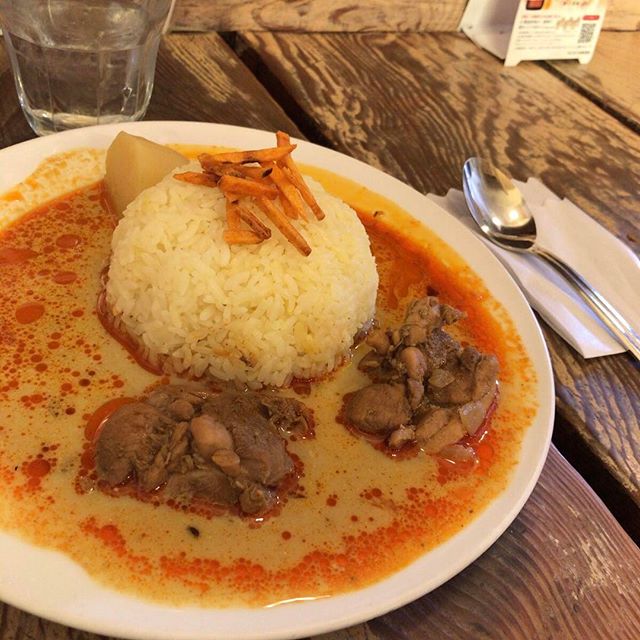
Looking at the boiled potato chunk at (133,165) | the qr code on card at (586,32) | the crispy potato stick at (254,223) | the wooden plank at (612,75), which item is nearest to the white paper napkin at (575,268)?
the crispy potato stick at (254,223)

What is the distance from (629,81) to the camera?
350cm

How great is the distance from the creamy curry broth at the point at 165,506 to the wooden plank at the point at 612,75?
1991 mm

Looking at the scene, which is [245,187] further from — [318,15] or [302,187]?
[318,15]

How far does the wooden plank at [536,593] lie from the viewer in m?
1.16

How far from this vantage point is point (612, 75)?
351 cm

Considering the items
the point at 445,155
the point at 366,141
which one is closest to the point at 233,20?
the point at 366,141

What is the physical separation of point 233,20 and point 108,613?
2684 millimetres

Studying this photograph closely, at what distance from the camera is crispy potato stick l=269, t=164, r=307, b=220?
5.17 feet

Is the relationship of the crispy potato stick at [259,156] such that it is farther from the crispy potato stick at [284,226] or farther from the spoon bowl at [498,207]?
the spoon bowl at [498,207]

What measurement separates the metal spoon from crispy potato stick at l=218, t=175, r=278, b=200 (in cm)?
85

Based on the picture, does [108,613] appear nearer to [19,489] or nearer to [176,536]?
[176,536]

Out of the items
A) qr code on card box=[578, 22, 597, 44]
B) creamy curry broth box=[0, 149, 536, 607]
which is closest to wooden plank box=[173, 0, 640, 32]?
qr code on card box=[578, 22, 597, 44]

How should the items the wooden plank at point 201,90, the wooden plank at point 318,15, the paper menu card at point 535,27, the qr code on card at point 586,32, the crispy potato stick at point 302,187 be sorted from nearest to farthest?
the crispy potato stick at point 302,187
the wooden plank at point 201,90
the wooden plank at point 318,15
the paper menu card at point 535,27
the qr code on card at point 586,32

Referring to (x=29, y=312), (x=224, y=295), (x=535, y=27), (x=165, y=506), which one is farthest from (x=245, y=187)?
(x=535, y=27)
